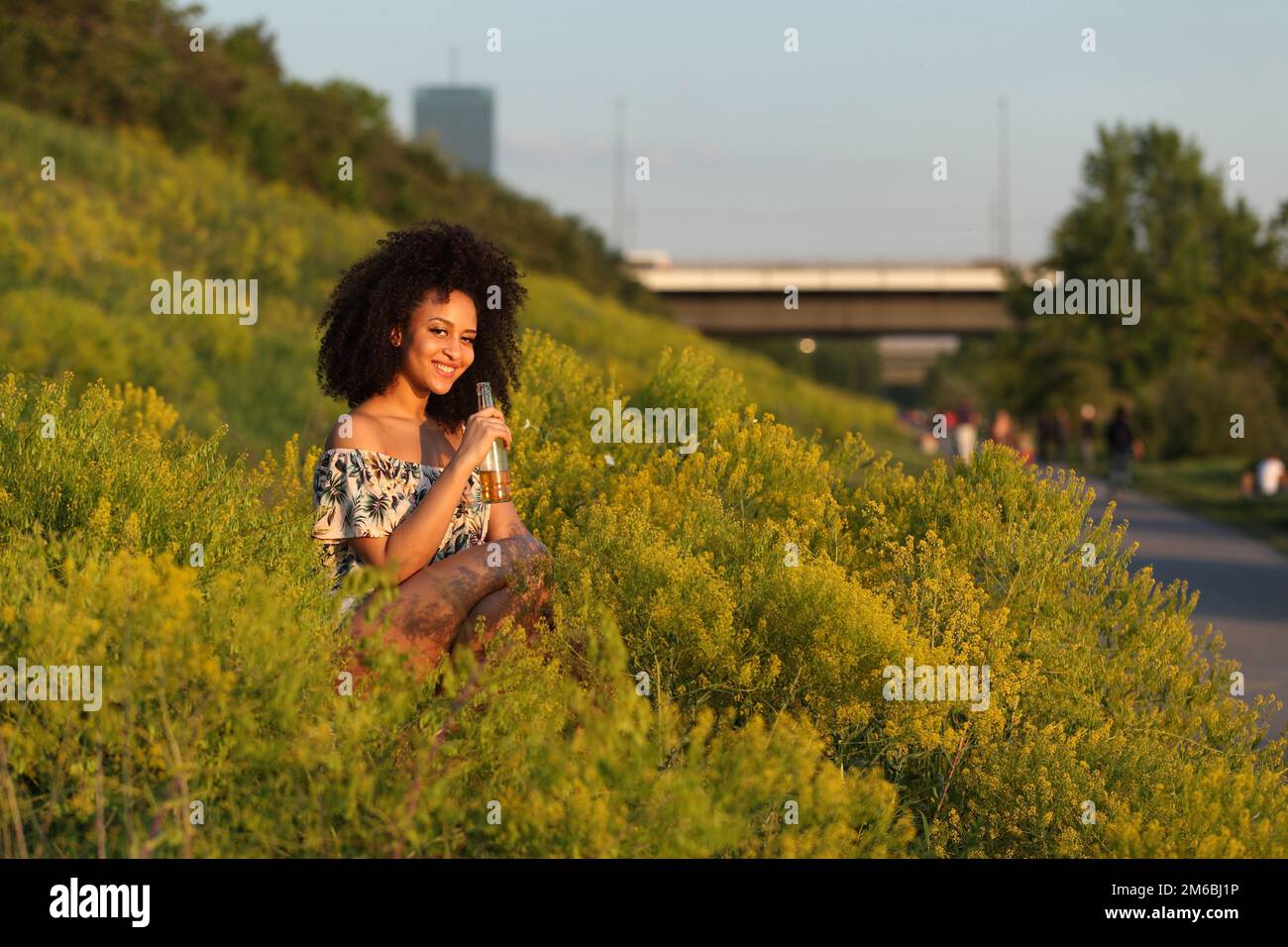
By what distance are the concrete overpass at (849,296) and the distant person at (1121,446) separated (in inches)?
1809

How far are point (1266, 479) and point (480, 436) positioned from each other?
68.5 ft

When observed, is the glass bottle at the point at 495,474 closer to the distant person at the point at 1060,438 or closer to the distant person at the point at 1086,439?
the distant person at the point at 1086,439

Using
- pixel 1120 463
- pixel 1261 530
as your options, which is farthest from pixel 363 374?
pixel 1120 463

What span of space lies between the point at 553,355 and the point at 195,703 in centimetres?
402

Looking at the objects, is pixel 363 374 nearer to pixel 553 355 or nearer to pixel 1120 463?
pixel 553 355

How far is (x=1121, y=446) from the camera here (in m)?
27.6

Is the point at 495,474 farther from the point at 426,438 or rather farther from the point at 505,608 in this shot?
the point at 426,438

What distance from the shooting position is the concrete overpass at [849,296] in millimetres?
73938

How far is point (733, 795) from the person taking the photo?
152 inches

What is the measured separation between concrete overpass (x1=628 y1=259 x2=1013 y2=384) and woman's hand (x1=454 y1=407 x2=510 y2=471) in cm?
6858
